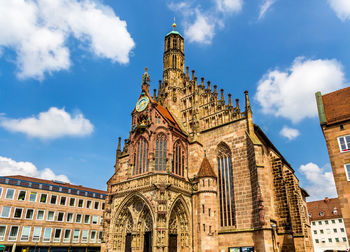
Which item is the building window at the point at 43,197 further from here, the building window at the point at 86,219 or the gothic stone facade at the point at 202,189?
the gothic stone facade at the point at 202,189

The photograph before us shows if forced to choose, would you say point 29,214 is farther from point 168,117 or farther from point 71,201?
point 168,117

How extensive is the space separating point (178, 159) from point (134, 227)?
7.79 meters

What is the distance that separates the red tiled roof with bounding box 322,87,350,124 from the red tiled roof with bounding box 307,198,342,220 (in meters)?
51.5

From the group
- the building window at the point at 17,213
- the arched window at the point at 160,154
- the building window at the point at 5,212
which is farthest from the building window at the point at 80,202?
the arched window at the point at 160,154

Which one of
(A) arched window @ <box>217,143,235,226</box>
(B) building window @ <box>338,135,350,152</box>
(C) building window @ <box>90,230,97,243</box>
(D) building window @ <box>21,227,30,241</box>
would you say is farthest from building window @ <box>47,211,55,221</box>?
(B) building window @ <box>338,135,350,152</box>

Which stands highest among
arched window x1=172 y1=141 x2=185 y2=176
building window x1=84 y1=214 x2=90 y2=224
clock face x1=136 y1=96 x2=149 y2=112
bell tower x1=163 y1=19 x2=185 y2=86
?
bell tower x1=163 y1=19 x2=185 y2=86

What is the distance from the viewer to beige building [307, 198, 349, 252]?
198 feet

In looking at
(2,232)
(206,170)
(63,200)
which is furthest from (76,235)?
(206,170)

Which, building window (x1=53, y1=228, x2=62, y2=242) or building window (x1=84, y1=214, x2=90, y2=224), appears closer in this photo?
building window (x1=53, y1=228, x2=62, y2=242)

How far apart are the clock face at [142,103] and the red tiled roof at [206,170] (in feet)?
29.4

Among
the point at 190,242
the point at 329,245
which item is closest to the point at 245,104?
the point at 190,242

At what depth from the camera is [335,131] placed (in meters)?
19.9

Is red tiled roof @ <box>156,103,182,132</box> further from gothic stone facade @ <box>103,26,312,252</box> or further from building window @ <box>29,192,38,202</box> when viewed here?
building window @ <box>29,192,38,202</box>

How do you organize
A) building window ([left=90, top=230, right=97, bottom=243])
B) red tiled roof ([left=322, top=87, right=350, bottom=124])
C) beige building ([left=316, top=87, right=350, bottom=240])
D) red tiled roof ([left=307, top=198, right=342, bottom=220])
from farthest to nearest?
red tiled roof ([left=307, top=198, right=342, bottom=220])
building window ([left=90, top=230, right=97, bottom=243])
red tiled roof ([left=322, top=87, right=350, bottom=124])
beige building ([left=316, top=87, right=350, bottom=240])
